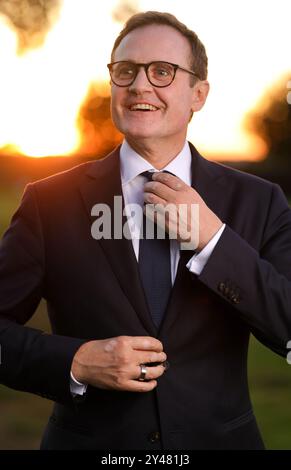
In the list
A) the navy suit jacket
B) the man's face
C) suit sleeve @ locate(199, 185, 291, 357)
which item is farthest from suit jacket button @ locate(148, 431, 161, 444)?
the man's face

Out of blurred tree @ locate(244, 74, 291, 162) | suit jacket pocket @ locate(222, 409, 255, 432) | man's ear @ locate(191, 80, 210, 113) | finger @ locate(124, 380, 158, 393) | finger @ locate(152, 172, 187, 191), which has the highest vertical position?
man's ear @ locate(191, 80, 210, 113)

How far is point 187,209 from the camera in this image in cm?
247

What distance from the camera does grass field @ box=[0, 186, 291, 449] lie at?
20.0ft

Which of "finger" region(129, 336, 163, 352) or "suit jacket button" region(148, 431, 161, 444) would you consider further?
"suit jacket button" region(148, 431, 161, 444)

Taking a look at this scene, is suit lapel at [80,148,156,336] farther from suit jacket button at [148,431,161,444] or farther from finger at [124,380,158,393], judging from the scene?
suit jacket button at [148,431,161,444]

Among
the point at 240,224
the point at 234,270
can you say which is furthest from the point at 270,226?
the point at 234,270

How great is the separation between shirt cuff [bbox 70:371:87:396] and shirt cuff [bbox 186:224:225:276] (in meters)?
0.49

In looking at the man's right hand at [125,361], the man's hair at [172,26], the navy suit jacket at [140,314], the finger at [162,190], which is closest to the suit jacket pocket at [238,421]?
the navy suit jacket at [140,314]

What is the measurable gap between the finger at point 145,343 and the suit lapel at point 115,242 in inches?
5.0

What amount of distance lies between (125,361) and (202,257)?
15.4 inches

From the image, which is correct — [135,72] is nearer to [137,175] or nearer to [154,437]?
[137,175]

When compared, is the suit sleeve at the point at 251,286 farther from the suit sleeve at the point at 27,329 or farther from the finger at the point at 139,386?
the suit sleeve at the point at 27,329

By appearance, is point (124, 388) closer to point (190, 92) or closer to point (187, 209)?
point (187, 209)

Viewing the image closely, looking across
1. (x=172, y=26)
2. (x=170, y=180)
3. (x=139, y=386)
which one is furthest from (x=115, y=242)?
(x=172, y=26)
